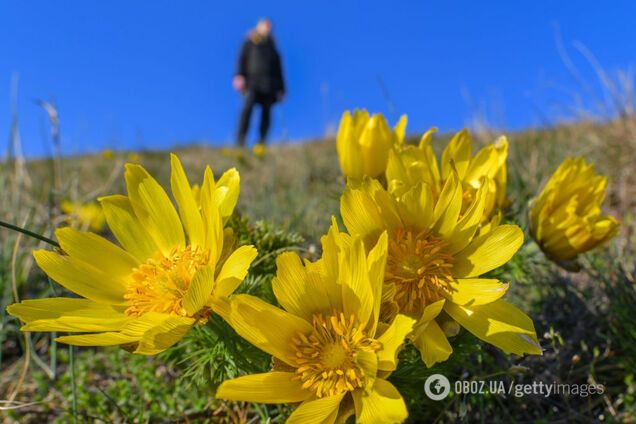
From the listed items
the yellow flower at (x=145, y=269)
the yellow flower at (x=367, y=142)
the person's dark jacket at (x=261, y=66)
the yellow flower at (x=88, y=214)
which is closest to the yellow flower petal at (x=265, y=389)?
the yellow flower at (x=145, y=269)

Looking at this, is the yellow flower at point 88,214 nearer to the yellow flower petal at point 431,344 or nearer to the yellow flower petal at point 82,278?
the yellow flower petal at point 82,278

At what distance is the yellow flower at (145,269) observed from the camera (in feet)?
2.27

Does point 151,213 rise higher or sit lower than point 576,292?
higher

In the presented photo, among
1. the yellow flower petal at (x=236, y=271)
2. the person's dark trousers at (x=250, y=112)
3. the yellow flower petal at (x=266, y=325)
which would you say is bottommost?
the yellow flower petal at (x=266, y=325)

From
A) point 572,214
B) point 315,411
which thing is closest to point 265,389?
point 315,411

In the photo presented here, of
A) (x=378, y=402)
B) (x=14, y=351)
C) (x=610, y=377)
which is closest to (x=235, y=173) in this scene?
(x=378, y=402)

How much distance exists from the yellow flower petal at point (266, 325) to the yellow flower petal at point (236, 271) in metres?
0.03

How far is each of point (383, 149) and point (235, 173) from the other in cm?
40

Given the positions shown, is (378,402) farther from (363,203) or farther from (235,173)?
(235,173)

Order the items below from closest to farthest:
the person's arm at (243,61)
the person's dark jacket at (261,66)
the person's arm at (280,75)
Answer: the person's dark jacket at (261,66)
the person's arm at (243,61)
the person's arm at (280,75)

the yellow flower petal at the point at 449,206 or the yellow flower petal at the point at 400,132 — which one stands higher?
the yellow flower petal at the point at 400,132

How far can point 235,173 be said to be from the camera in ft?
2.90

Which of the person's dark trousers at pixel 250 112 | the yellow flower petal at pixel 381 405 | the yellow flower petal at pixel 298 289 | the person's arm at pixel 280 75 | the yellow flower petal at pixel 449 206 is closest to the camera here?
the yellow flower petal at pixel 381 405

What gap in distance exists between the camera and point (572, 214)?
1110 mm
